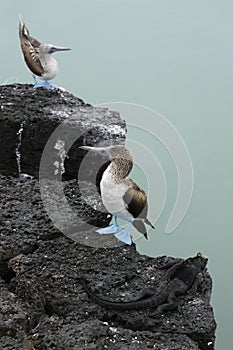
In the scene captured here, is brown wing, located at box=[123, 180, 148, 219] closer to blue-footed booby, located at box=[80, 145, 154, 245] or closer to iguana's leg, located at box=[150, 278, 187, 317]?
blue-footed booby, located at box=[80, 145, 154, 245]

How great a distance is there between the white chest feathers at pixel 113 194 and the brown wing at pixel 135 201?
13 mm

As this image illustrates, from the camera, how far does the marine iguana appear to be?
191cm

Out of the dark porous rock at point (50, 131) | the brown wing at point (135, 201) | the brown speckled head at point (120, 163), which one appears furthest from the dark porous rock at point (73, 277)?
the brown speckled head at point (120, 163)

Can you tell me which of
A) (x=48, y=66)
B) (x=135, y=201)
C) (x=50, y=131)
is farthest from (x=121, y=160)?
(x=48, y=66)

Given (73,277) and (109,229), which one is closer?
(73,277)

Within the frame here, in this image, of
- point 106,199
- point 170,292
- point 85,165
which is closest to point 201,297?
point 170,292

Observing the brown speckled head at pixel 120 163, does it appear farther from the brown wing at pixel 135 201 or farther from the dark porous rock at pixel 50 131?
the dark porous rock at pixel 50 131

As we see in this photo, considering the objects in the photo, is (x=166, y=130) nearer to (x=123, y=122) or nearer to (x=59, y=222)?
(x=123, y=122)

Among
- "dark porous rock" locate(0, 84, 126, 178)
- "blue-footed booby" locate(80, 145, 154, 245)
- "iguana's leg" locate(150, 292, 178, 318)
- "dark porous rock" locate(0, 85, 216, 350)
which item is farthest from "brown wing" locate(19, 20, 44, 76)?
"iguana's leg" locate(150, 292, 178, 318)

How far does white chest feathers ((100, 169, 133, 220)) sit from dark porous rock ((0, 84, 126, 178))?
42 cm

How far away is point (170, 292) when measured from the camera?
6.43 feet

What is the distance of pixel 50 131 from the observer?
2.71 metres

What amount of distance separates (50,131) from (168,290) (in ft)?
3.23

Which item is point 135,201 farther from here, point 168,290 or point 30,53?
point 30,53
